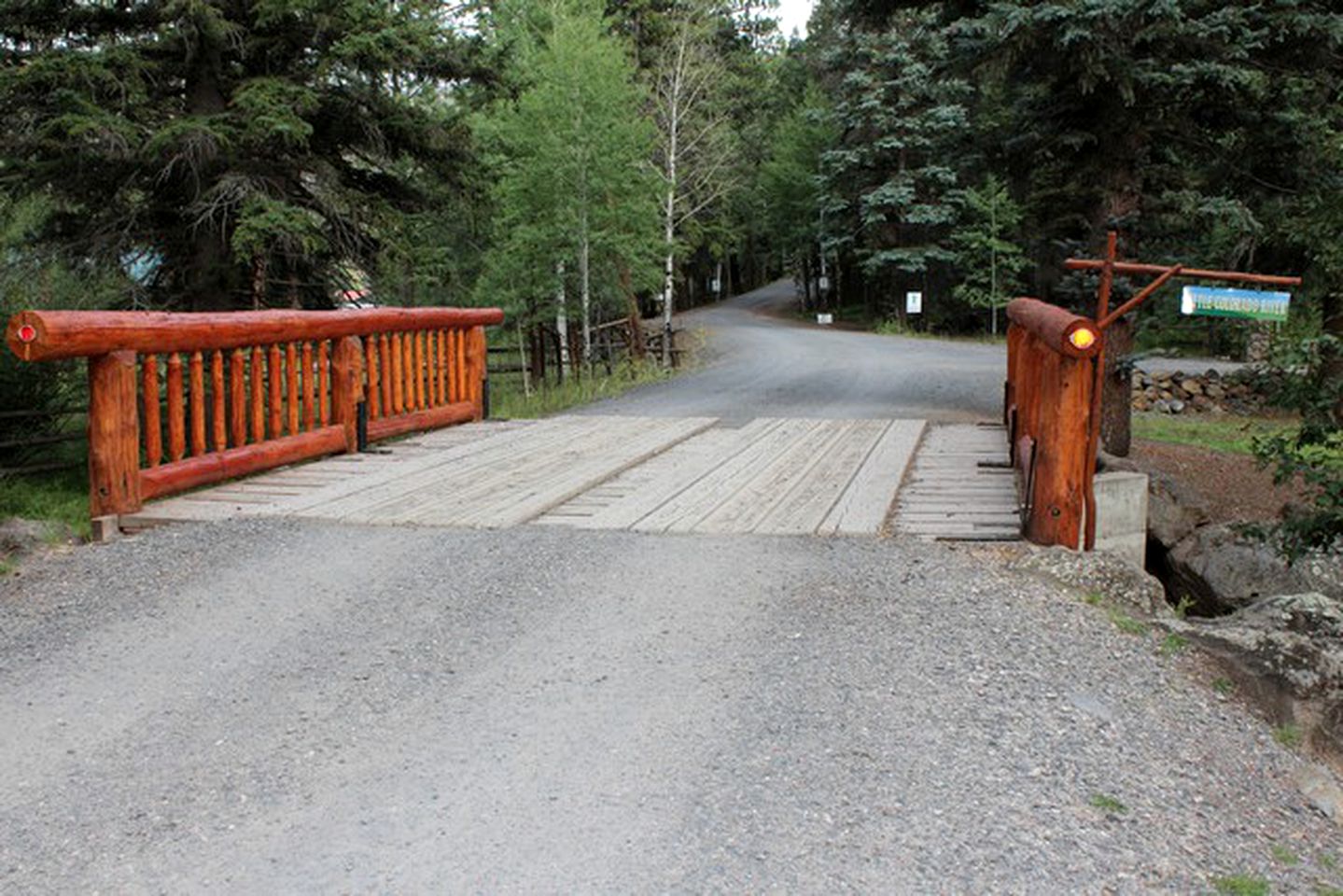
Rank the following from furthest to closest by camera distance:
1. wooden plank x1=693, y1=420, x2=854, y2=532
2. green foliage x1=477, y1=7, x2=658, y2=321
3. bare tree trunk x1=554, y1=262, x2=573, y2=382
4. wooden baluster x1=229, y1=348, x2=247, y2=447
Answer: bare tree trunk x1=554, y1=262, x2=573, y2=382
green foliage x1=477, y1=7, x2=658, y2=321
wooden baluster x1=229, y1=348, x2=247, y2=447
wooden plank x1=693, y1=420, x2=854, y2=532

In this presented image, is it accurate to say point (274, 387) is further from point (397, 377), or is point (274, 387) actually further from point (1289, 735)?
point (1289, 735)

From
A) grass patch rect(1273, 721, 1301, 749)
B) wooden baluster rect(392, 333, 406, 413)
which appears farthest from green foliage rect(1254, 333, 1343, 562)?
wooden baluster rect(392, 333, 406, 413)

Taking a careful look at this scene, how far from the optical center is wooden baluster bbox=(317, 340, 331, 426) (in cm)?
830

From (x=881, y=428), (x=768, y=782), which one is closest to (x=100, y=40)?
(x=881, y=428)

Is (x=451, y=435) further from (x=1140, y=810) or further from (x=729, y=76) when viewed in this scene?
(x=729, y=76)

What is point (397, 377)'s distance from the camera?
9.48m

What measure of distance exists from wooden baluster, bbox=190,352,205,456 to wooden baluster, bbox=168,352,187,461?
85mm

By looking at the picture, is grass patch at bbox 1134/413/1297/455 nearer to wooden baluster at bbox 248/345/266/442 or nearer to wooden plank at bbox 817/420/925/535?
wooden plank at bbox 817/420/925/535

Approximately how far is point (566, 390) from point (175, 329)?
11778 millimetres

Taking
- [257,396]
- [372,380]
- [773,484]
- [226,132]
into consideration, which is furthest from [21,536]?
[226,132]

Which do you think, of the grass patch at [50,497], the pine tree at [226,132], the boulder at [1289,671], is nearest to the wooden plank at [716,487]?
the boulder at [1289,671]

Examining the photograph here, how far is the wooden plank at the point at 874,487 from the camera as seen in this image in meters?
6.24

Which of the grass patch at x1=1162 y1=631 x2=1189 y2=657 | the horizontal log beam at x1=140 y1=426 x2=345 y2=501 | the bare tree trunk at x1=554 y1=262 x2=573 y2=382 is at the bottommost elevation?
the grass patch at x1=1162 y1=631 x2=1189 y2=657

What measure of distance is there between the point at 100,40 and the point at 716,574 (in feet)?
28.0
